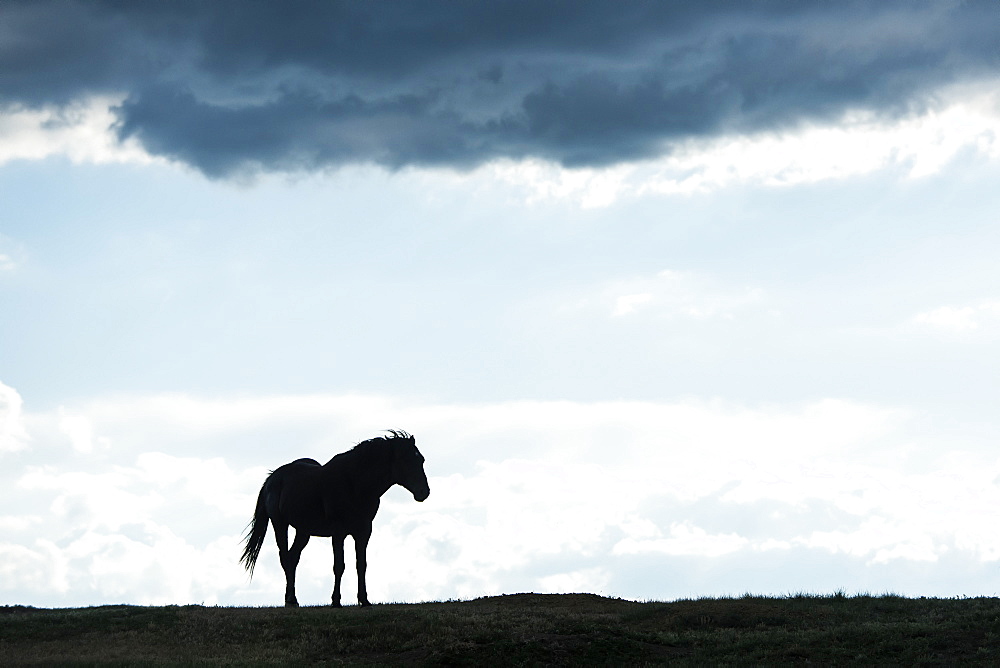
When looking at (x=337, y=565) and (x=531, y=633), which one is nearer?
(x=531, y=633)

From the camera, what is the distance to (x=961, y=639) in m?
26.0

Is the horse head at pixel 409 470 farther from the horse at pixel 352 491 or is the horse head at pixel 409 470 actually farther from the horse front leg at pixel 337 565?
the horse front leg at pixel 337 565

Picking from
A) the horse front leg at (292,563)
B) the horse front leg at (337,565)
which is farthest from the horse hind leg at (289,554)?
the horse front leg at (337,565)

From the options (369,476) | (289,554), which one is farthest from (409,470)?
(289,554)

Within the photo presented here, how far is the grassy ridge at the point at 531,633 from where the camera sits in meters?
25.2

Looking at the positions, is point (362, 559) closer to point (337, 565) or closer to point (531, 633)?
point (337, 565)

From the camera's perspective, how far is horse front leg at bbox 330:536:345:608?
31781 mm

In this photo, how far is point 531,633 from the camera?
2656 cm

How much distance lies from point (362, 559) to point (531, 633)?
6709mm

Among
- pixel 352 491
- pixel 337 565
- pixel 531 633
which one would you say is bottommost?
pixel 531 633

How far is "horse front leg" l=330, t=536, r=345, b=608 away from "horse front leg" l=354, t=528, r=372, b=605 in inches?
18.1

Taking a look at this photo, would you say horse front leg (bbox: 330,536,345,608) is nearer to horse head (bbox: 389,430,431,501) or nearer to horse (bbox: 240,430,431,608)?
horse (bbox: 240,430,431,608)

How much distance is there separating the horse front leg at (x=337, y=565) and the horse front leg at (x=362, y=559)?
18.1 inches

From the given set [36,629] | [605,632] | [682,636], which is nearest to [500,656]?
[605,632]
